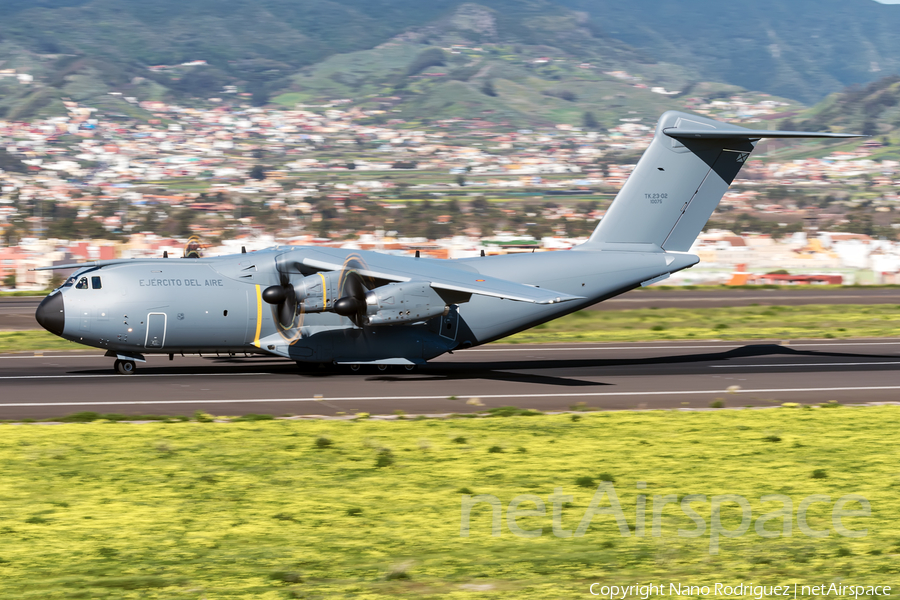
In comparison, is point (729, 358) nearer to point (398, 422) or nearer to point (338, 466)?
point (398, 422)

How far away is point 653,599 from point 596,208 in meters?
128

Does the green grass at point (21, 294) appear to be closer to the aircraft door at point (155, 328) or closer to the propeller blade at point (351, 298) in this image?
the aircraft door at point (155, 328)

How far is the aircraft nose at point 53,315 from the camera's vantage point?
75.2 feet

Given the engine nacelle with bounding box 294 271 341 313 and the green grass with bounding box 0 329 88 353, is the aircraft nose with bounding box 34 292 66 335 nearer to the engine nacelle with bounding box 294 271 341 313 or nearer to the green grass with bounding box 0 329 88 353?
the engine nacelle with bounding box 294 271 341 313

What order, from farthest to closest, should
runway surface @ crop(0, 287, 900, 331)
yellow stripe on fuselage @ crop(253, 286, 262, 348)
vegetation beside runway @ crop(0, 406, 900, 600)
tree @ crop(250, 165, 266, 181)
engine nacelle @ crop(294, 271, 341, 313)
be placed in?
tree @ crop(250, 165, 266, 181) → runway surface @ crop(0, 287, 900, 331) → yellow stripe on fuselage @ crop(253, 286, 262, 348) → engine nacelle @ crop(294, 271, 341, 313) → vegetation beside runway @ crop(0, 406, 900, 600)

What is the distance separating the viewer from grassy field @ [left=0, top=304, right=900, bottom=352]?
3447cm

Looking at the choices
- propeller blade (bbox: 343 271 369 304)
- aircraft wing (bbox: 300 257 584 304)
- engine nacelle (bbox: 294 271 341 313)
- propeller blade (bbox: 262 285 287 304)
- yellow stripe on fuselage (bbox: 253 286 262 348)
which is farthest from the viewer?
yellow stripe on fuselage (bbox: 253 286 262 348)

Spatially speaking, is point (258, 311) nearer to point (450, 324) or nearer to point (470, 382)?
point (450, 324)

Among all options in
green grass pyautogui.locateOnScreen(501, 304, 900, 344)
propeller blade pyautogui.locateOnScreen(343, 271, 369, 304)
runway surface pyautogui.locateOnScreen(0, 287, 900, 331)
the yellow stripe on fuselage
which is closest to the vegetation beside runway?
propeller blade pyautogui.locateOnScreen(343, 271, 369, 304)

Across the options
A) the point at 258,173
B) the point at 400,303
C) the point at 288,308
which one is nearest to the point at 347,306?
the point at 400,303

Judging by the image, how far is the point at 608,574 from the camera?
9102mm

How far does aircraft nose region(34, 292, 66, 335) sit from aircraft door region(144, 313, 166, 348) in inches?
77.7

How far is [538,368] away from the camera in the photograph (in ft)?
86.2

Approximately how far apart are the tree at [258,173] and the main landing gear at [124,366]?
15635 centimetres
